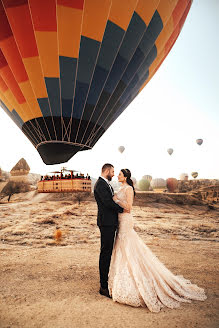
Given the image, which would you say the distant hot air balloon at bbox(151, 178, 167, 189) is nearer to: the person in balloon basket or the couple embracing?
the couple embracing

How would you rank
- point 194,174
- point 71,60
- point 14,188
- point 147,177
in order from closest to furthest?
point 71,60, point 14,188, point 147,177, point 194,174

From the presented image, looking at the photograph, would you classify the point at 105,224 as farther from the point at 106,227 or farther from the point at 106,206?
the point at 106,206

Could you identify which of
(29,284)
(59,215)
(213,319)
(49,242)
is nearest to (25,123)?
(49,242)

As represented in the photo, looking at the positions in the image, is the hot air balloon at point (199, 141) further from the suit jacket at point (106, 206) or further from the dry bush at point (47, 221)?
the suit jacket at point (106, 206)

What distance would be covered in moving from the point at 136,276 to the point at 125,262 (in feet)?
0.84

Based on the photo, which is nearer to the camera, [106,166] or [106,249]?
[106,249]

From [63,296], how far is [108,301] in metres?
0.68

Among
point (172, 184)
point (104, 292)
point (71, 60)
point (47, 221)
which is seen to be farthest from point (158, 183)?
point (104, 292)

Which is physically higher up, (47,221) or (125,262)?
(125,262)

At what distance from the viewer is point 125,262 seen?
3.33 metres

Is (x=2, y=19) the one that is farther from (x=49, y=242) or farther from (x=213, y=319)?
(x=213, y=319)

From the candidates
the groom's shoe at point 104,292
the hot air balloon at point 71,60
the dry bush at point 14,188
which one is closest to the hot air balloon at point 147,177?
the dry bush at point 14,188

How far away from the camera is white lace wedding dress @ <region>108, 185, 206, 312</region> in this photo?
2988 millimetres

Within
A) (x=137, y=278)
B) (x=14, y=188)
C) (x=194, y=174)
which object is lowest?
(x=137, y=278)
